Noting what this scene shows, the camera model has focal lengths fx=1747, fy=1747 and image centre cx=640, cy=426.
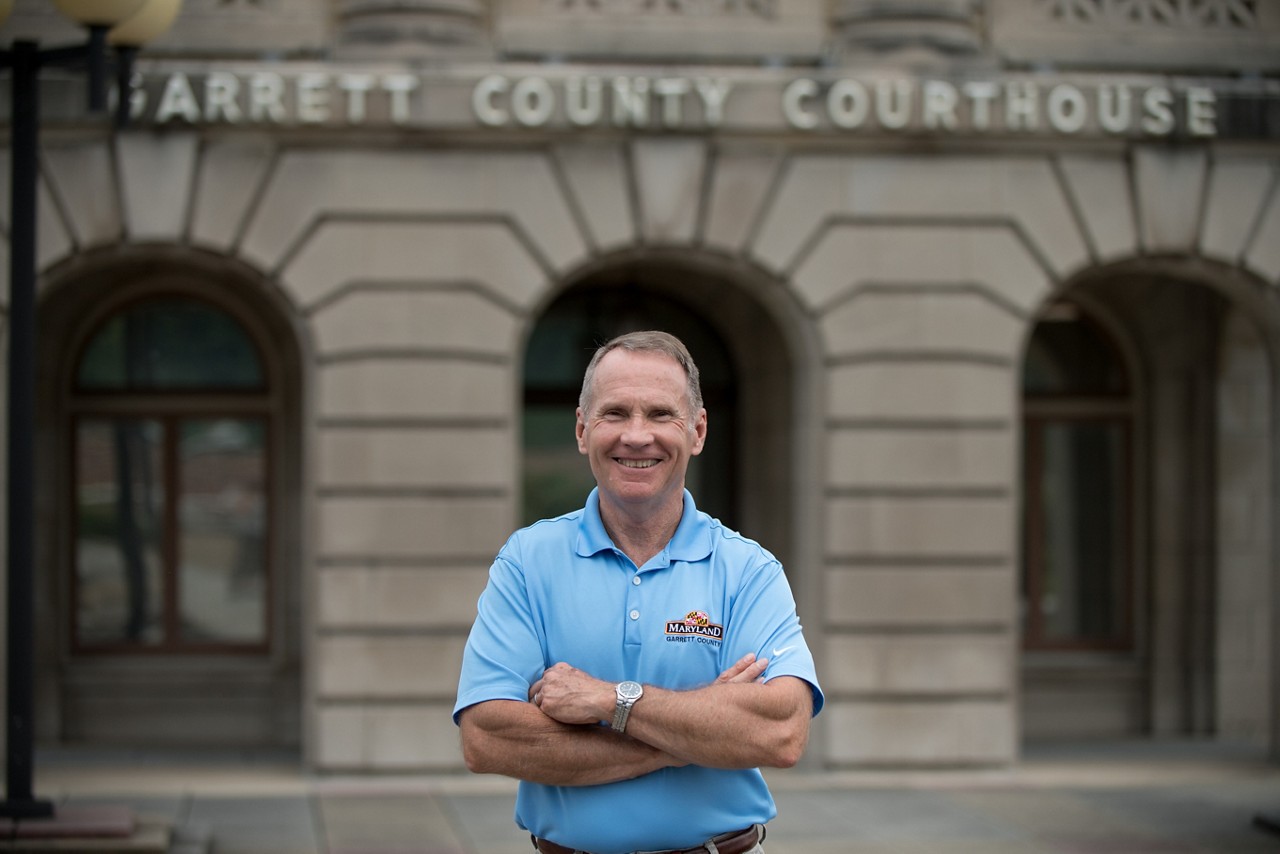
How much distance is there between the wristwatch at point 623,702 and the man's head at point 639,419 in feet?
1.36

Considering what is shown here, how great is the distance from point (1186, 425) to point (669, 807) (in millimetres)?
12188

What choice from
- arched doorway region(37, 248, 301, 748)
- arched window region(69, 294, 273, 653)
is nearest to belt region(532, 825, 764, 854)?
arched doorway region(37, 248, 301, 748)

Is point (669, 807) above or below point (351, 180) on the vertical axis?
below

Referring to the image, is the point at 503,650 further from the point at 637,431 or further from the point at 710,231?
the point at 710,231

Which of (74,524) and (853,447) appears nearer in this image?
(853,447)

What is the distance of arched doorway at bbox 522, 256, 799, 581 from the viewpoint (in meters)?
14.7

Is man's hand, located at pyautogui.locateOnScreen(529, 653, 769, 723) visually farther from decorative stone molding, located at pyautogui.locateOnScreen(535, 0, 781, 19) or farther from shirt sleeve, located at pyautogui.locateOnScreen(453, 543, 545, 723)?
decorative stone molding, located at pyautogui.locateOnScreen(535, 0, 781, 19)

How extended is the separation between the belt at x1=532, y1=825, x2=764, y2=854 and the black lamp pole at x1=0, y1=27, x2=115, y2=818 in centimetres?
616

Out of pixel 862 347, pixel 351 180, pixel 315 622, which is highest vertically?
pixel 351 180

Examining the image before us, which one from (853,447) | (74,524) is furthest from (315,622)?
(853,447)

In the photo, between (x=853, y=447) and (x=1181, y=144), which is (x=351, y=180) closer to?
(x=853, y=447)

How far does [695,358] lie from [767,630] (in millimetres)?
10936

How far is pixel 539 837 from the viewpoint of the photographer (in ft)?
13.3

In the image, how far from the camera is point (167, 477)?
14305 millimetres
